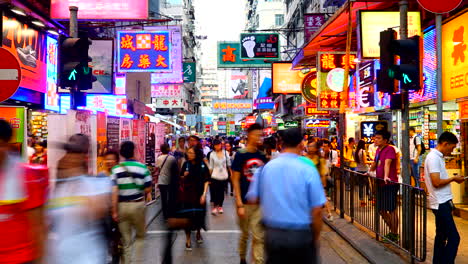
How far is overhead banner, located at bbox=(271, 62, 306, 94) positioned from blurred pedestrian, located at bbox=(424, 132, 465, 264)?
1938 centimetres

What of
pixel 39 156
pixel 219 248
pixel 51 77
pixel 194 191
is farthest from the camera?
pixel 51 77

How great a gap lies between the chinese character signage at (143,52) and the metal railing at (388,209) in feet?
35.2

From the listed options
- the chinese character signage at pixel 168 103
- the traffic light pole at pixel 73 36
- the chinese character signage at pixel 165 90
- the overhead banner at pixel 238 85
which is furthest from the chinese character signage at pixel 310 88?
the overhead banner at pixel 238 85

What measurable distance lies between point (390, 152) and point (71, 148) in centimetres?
597

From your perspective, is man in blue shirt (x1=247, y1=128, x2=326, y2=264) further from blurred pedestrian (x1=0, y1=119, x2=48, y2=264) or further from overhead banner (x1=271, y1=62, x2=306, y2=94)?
overhead banner (x1=271, y1=62, x2=306, y2=94)

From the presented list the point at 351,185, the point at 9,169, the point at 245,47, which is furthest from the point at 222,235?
the point at 245,47

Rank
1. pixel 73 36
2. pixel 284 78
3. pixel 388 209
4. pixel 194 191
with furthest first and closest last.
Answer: pixel 284 78 < pixel 73 36 < pixel 388 209 < pixel 194 191

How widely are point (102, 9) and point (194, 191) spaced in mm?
10298

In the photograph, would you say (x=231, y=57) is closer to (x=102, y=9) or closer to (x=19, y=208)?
(x=102, y=9)

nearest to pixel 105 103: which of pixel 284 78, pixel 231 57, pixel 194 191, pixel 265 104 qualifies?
pixel 231 57

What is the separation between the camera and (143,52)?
64.2ft

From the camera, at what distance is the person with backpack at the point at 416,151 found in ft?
42.4

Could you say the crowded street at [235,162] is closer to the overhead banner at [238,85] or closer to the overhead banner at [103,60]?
the overhead banner at [103,60]

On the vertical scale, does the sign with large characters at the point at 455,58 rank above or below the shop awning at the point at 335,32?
below
